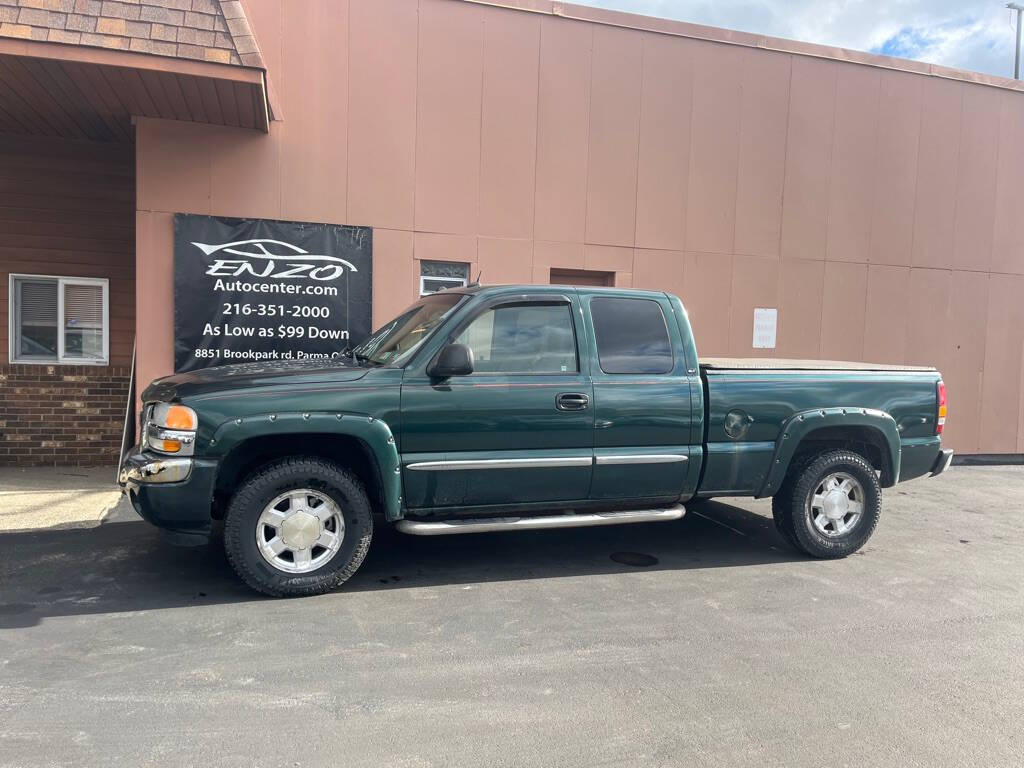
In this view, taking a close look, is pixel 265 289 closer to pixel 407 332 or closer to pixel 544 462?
pixel 407 332

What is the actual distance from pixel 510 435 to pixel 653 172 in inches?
232

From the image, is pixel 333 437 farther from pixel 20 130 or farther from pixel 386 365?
pixel 20 130

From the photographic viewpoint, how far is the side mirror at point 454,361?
4.61 m

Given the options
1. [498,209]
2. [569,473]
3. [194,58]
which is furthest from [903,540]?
[194,58]

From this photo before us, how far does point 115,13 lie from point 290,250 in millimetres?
2746

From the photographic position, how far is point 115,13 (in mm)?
6195

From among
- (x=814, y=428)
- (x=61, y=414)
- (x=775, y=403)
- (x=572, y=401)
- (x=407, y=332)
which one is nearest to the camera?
(x=572, y=401)

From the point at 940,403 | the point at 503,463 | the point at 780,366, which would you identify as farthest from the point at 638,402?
the point at 940,403

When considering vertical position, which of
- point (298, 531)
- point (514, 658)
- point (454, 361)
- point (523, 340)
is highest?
point (523, 340)

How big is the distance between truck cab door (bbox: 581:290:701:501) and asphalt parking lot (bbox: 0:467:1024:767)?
72 centimetres

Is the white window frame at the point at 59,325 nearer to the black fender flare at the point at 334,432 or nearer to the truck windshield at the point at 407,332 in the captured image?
the truck windshield at the point at 407,332

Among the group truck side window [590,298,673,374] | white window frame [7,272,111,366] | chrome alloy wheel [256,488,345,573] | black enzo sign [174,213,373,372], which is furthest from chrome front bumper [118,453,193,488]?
white window frame [7,272,111,366]

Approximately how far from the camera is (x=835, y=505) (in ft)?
18.8

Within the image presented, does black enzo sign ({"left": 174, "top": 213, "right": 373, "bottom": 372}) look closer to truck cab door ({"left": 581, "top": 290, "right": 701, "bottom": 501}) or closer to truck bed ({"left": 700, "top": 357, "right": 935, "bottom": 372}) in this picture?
truck cab door ({"left": 581, "top": 290, "right": 701, "bottom": 501})
